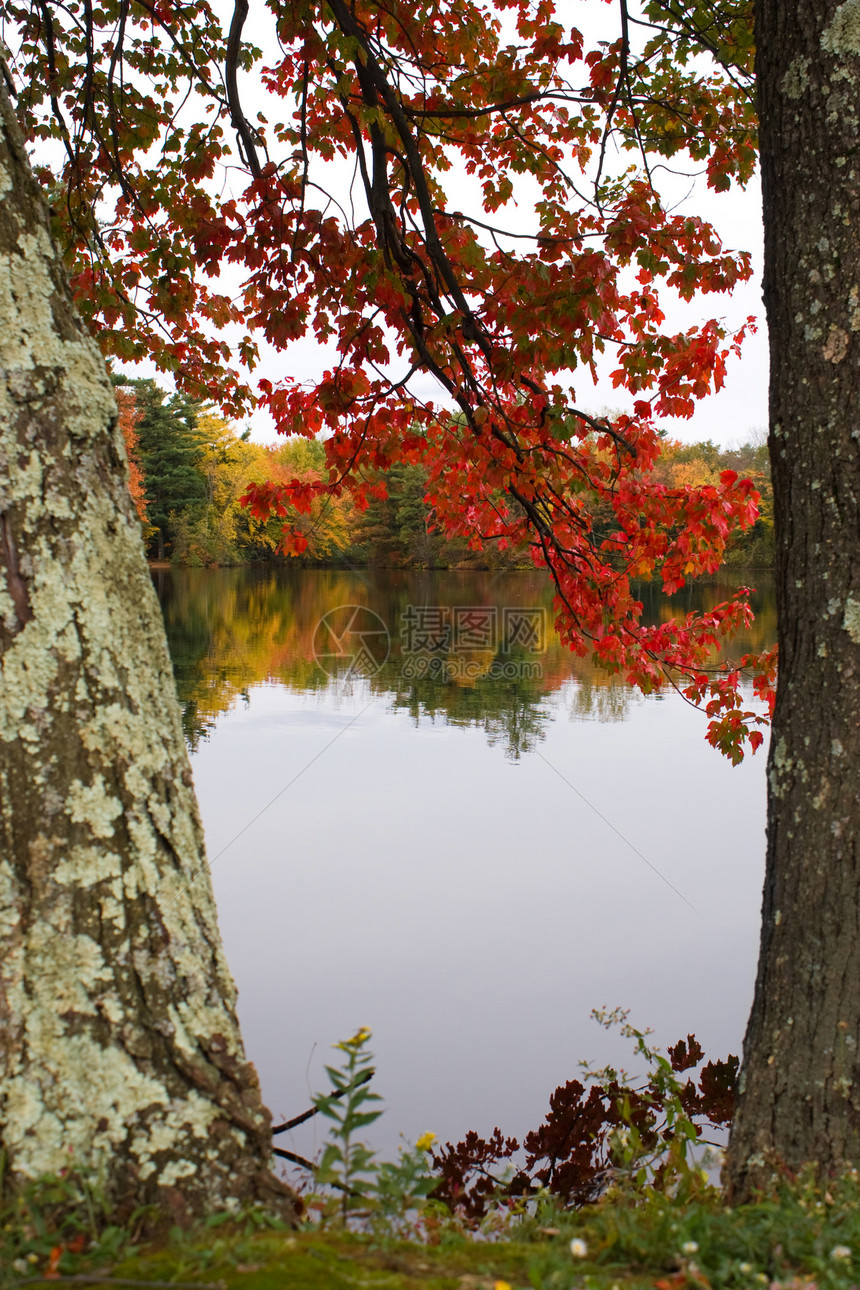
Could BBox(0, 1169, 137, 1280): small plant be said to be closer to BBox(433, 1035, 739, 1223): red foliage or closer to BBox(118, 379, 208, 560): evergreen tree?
BBox(433, 1035, 739, 1223): red foliage

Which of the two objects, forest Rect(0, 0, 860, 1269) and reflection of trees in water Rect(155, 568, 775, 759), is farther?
reflection of trees in water Rect(155, 568, 775, 759)

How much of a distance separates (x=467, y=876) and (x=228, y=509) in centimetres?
4825

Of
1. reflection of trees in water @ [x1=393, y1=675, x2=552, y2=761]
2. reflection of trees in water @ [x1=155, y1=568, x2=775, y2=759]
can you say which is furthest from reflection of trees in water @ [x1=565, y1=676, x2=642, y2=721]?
reflection of trees in water @ [x1=393, y1=675, x2=552, y2=761]

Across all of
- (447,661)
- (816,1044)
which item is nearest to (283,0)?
(816,1044)

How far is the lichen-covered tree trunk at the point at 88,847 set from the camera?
149 cm

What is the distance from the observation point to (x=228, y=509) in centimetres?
5247

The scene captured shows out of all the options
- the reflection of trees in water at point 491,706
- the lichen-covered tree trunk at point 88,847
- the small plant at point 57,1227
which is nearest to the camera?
the small plant at point 57,1227

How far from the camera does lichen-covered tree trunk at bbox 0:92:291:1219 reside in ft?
4.89

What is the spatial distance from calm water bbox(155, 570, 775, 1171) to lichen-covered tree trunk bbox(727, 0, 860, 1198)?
2.30m

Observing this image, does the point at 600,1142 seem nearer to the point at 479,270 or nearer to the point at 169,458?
the point at 479,270

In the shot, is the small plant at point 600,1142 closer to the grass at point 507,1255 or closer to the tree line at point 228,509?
the grass at point 507,1255

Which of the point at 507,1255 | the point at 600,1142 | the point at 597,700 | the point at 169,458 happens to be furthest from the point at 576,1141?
the point at 169,458

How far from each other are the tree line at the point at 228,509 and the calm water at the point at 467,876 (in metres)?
30.9

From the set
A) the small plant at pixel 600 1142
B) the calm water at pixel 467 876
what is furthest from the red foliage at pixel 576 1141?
the calm water at pixel 467 876
